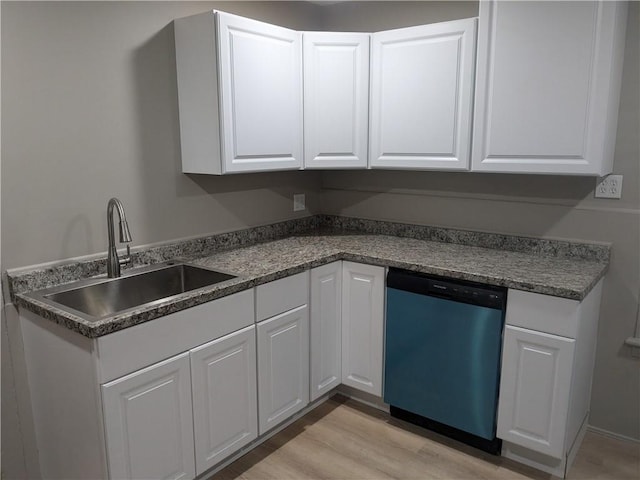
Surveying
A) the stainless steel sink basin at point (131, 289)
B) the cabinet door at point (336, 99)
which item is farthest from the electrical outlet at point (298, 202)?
the stainless steel sink basin at point (131, 289)

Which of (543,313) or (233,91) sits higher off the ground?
(233,91)

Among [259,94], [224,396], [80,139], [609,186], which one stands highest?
[259,94]

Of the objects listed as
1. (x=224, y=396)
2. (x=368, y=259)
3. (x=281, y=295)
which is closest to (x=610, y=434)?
(x=368, y=259)

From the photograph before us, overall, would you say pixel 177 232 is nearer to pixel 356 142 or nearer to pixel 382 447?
pixel 356 142

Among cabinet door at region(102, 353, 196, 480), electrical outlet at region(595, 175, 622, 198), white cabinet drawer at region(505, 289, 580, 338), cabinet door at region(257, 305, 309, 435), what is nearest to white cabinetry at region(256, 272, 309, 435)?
cabinet door at region(257, 305, 309, 435)

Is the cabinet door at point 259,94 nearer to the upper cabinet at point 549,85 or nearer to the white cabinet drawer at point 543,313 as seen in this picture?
the upper cabinet at point 549,85

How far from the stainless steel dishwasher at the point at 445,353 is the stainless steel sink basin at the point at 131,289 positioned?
875 mm

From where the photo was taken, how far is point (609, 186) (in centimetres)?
233

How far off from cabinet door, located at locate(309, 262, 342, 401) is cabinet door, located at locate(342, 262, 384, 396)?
0.04 metres

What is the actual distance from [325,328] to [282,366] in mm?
345

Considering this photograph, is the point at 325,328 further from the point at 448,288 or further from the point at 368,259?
the point at 448,288

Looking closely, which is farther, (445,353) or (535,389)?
(445,353)

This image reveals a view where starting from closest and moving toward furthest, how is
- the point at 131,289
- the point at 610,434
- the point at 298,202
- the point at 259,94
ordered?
the point at 131,289 → the point at 259,94 → the point at 610,434 → the point at 298,202

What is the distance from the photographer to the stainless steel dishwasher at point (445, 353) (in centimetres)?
222
